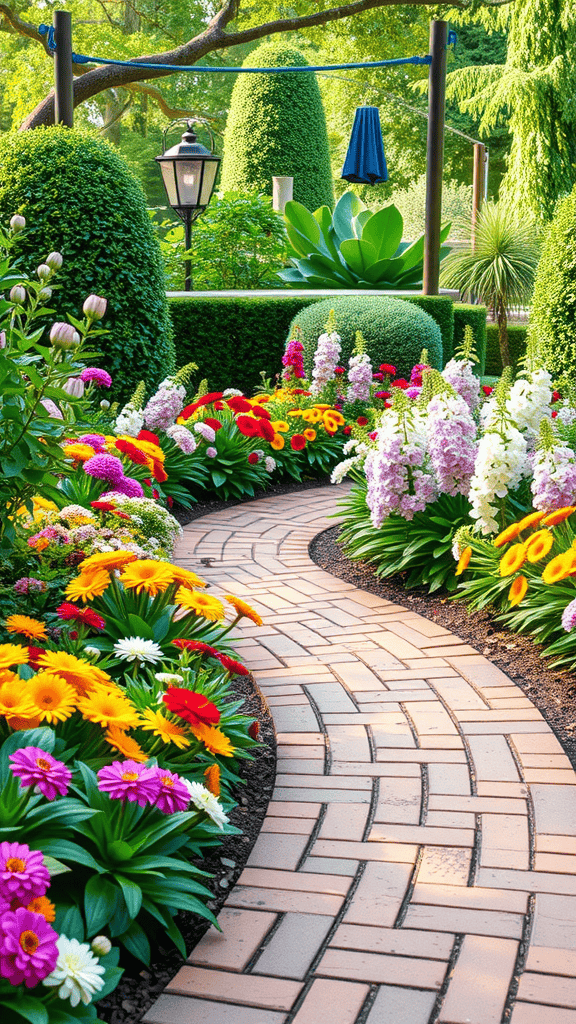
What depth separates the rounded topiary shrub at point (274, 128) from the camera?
1395 cm

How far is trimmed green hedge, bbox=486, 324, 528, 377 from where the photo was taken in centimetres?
1261

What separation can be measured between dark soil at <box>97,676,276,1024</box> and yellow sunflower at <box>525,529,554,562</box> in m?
0.99

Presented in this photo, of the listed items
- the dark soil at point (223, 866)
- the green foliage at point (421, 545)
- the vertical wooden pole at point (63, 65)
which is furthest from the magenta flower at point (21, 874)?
the vertical wooden pole at point (63, 65)

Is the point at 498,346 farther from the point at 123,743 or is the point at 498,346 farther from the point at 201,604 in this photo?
the point at 123,743

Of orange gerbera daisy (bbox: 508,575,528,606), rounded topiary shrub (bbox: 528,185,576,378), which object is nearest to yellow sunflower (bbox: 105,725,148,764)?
orange gerbera daisy (bbox: 508,575,528,606)

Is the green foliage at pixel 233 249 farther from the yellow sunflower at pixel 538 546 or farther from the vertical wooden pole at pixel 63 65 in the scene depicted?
the yellow sunflower at pixel 538 546

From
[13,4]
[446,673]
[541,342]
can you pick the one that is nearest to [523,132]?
[13,4]

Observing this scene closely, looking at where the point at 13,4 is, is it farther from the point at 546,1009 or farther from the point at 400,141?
the point at 546,1009

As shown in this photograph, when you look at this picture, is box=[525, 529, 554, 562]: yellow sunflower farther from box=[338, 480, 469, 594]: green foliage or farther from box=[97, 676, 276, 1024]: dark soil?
box=[97, 676, 276, 1024]: dark soil

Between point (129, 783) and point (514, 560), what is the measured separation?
1777 millimetres

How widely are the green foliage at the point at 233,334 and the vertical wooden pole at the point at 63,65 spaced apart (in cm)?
173

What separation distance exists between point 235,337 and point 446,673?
5653 mm

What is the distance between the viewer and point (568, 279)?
5.67 meters

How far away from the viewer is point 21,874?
4.70ft
